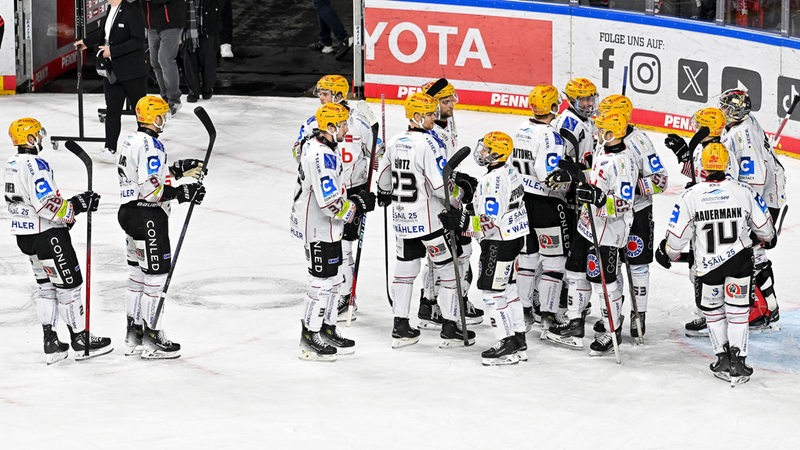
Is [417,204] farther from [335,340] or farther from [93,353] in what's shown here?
[93,353]

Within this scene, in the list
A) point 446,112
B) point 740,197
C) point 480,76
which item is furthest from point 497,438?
point 480,76

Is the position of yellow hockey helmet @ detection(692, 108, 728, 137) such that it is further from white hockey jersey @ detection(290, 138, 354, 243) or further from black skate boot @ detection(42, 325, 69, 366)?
black skate boot @ detection(42, 325, 69, 366)

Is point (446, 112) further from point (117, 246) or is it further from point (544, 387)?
point (117, 246)

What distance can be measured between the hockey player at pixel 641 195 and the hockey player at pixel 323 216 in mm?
1694

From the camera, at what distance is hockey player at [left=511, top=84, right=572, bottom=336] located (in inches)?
354

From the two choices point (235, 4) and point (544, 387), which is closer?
point (544, 387)

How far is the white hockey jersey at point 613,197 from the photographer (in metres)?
8.61

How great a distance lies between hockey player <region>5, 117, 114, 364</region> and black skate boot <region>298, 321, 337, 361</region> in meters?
1.42

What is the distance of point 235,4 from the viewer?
2166cm

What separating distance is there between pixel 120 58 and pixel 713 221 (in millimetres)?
7446

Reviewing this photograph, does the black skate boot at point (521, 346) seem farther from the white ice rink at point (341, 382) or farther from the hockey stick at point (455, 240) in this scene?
the hockey stick at point (455, 240)

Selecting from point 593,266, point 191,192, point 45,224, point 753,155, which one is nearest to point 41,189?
point 45,224

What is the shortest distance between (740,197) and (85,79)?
1166 cm

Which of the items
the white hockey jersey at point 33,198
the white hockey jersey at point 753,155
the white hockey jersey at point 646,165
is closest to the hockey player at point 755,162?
the white hockey jersey at point 753,155
